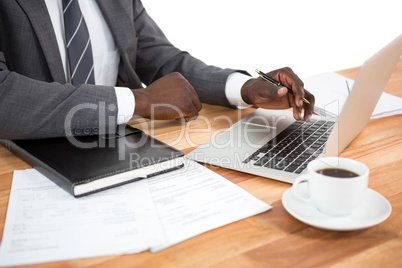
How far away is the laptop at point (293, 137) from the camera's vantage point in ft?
3.05

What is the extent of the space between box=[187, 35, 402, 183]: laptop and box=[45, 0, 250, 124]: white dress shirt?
0.17 metres

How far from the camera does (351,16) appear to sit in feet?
13.2

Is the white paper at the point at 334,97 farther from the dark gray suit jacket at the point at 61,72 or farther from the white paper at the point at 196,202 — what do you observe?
the white paper at the point at 196,202

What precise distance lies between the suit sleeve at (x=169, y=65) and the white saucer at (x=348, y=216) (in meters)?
0.65

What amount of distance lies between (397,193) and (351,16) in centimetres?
349

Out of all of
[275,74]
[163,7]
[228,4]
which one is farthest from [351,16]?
[275,74]

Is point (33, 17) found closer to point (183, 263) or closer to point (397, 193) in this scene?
point (183, 263)

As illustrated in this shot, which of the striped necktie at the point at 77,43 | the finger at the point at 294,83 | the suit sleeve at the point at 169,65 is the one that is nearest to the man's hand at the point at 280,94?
the finger at the point at 294,83

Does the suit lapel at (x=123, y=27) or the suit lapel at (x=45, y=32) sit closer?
the suit lapel at (x=45, y=32)

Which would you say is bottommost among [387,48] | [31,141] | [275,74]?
[31,141]

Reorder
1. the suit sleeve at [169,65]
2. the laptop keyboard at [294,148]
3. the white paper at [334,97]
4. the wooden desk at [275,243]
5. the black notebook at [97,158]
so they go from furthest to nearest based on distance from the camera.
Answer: the suit sleeve at [169,65] → the white paper at [334,97] → the laptop keyboard at [294,148] → the black notebook at [97,158] → the wooden desk at [275,243]

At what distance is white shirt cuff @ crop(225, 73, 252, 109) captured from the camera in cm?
136

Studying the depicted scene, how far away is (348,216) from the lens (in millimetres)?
757

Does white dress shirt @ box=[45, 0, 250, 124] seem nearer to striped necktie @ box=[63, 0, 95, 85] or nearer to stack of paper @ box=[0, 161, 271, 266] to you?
striped necktie @ box=[63, 0, 95, 85]
